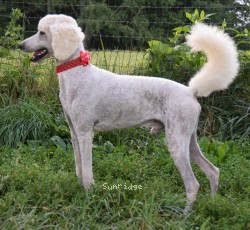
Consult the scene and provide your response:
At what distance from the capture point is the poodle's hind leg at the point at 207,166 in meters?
3.93

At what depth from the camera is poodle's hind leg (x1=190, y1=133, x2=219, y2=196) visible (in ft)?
12.9

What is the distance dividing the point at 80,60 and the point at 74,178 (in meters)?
0.93

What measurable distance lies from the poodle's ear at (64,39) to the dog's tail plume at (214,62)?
35.0 inches

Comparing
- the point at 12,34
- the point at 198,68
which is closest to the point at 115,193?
the point at 198,68

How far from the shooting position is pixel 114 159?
466 centimetres

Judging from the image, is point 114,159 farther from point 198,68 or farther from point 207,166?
point 198,68

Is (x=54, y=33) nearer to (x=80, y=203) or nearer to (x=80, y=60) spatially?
(x=80, y=60)

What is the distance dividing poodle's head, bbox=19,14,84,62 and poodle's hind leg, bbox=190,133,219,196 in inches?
46.5

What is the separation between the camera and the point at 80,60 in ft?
12.3

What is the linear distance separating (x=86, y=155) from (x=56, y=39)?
2.90 ft

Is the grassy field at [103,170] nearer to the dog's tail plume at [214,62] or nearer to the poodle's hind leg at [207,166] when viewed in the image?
the poodle's hind leg at [207,166]

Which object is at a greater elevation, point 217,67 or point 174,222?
point 217,67

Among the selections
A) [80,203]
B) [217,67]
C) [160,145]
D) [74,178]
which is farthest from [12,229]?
[160,145]

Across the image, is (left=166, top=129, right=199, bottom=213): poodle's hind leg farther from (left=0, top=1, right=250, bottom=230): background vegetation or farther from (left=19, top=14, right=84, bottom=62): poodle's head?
(left=19, top=14, right=84, bottom=62): poodle's head
